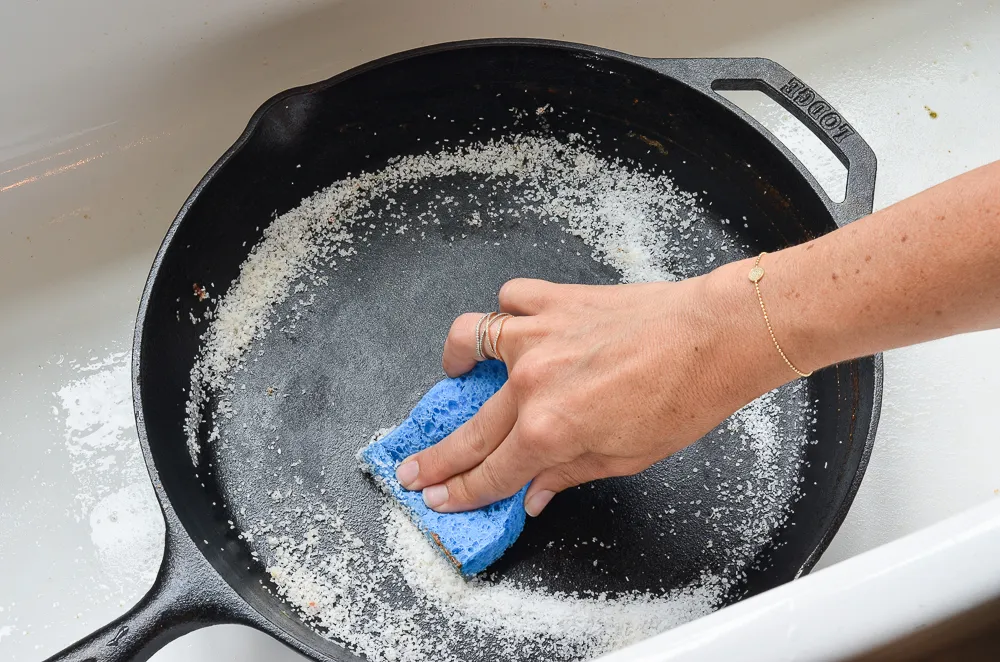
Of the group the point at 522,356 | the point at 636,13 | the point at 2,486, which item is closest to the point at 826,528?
the point at 522,356

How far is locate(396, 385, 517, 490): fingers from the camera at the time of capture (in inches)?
27.0

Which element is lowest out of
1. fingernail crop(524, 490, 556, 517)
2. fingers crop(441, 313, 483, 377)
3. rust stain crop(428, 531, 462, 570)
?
rust stain crop(428, 531, 462, 570)

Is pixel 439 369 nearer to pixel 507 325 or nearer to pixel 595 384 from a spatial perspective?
pixel 507 325

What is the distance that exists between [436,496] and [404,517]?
0.19ft

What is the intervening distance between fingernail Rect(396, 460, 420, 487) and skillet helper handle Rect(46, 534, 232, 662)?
0.21m

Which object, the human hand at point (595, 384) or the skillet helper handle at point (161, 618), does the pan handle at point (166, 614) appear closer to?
the skillet helper handle at point (161, 618)

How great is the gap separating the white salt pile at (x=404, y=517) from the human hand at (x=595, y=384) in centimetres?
11

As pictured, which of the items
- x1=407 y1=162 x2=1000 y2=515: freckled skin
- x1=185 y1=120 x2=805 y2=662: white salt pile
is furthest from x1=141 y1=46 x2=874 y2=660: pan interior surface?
x1=407 y1=162 x2=1000 y2=515: freckled skin

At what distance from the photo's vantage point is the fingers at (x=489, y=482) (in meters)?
0.67

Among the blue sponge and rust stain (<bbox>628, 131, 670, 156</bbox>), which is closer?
the blue sponge

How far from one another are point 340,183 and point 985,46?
89cm

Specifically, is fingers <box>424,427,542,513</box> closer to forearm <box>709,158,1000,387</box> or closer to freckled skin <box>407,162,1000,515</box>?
freckled skin <box>407,162,1000,515</box>

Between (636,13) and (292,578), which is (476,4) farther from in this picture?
(292,578)

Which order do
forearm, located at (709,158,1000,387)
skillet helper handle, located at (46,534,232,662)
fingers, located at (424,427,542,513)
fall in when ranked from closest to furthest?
1. forearm, located at (709,158,1000,387)
2. skillet helper handle, located at (46,534,232,662)
3. fingers, located at (424,427,542,513)
